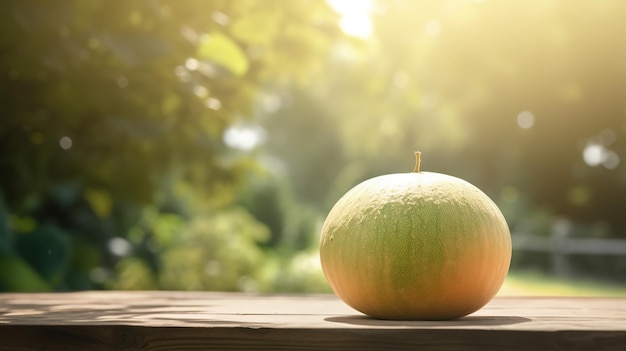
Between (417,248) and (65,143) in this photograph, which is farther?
(65,143)

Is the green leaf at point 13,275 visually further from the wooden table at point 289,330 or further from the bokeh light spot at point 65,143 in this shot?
the wooden table at point 289,330

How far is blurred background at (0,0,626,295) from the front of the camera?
4508 millimetres

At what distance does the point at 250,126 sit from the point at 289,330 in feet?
37.3

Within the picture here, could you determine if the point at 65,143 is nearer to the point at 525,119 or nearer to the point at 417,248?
A: the point at 417,248

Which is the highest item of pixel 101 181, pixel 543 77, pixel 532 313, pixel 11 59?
pixel 543 77

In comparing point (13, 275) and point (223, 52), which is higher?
point (223, 52)

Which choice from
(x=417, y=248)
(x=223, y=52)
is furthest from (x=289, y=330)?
(x=223, y=52)

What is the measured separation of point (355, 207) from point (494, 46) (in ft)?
39.7

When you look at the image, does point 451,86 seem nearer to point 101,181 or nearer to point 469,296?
point 101,181

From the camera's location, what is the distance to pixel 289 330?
1718 millimetres

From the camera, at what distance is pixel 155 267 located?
9375 mm

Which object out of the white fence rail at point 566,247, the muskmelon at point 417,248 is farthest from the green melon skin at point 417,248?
the white fence rail at point 566,247

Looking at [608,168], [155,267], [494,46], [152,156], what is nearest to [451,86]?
[494,46]

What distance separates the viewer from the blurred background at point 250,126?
4.51 meters
